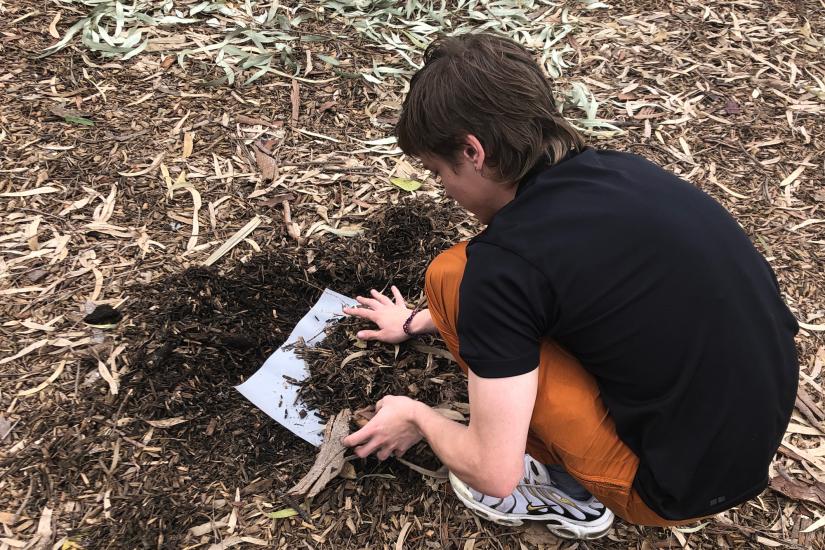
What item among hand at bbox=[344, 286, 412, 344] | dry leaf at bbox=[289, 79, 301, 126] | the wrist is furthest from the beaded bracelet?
dry leaf at bbox=[289, 79, 301, 126]

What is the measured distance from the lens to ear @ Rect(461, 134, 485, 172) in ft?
5.15

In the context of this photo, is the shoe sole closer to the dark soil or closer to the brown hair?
the dark soil

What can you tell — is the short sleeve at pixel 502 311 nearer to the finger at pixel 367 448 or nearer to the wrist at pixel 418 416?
the wrist at pixel 418 416

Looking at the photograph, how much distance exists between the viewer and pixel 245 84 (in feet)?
11.3

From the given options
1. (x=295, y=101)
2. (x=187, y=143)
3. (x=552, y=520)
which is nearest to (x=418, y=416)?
(x=552, y=520)

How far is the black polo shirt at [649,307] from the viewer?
1425mm

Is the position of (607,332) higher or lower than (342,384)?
higher

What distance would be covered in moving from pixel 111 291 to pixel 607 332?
6.47ft

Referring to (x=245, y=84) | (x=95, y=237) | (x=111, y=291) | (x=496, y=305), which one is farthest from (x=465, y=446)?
(x=245, y=84)

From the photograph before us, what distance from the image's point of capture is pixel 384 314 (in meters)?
2.37

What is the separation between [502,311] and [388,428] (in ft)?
2.30

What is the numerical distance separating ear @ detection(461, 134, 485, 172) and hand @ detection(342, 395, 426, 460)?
774 mm

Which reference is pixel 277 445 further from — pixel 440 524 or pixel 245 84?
pixel 245 84

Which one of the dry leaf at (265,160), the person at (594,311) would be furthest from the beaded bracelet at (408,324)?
the dry leaf at (265,160)
